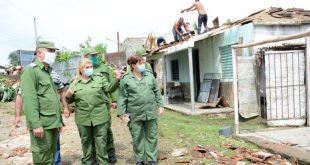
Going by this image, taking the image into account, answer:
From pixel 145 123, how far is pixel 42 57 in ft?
6.35

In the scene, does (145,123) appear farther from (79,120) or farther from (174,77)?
(174,77)

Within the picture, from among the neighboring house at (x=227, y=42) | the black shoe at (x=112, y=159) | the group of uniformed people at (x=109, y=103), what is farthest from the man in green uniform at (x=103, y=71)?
the neighboring house at (x=227, y=42)

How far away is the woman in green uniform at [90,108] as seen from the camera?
5176mm

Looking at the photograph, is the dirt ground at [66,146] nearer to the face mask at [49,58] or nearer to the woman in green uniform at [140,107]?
the woman in green uniform at [140,107]

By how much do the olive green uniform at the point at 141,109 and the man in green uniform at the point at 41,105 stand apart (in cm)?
125

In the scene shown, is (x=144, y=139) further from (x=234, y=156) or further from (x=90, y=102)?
(x=234, y=156)

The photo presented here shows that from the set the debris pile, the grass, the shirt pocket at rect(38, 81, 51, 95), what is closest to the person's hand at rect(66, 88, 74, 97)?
the shirt pocket at rect(38, 81, 51, 95)

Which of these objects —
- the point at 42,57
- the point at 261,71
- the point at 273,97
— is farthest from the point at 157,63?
the point at 42,57

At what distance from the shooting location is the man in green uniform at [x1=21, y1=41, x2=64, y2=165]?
13.1 ft

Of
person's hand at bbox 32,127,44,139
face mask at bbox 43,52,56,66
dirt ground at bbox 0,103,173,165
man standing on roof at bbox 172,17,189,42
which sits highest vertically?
man standing on roof at bbox 172,17,189,42

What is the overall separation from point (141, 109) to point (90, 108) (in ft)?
2.49

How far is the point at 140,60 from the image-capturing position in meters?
5.29

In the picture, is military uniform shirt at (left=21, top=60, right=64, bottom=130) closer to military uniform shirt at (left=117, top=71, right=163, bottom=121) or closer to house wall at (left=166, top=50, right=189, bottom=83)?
military uniform shirt at (left=117, top=71, right=163, bottom=121)

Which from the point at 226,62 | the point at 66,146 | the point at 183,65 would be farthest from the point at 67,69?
the point at 66,146
